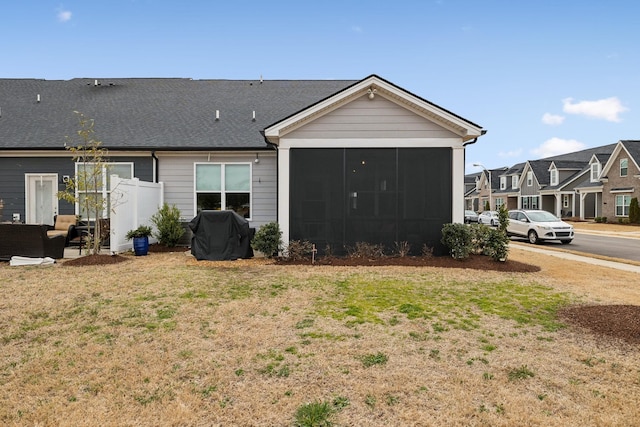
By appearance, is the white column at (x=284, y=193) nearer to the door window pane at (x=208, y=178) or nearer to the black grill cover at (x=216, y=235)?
the black grill cover at (x=216, y=235)

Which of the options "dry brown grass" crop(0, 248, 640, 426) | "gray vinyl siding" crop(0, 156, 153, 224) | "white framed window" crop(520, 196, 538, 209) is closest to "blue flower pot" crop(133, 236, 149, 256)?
"gray vinyl siding" crop(0, 156, 153, 224)

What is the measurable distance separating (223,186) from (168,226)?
7.42ft

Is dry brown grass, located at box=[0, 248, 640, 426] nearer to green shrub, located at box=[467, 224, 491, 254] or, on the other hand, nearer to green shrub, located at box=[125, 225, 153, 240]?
green shrub, located at box=[467, 224, 491, 254]

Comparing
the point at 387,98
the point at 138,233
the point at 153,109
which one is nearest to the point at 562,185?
the point at 387,98

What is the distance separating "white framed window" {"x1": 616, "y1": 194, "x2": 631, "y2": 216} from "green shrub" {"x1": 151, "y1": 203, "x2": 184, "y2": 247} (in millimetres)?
37215

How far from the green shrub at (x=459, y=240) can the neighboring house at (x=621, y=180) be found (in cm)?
3101

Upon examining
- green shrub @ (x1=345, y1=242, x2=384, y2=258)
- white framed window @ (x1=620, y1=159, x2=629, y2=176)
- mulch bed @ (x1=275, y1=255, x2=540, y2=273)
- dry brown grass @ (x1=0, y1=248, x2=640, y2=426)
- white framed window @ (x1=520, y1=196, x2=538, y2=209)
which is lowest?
dry brown grass @ (x1=0, y1=248, x2=640, y2=426)

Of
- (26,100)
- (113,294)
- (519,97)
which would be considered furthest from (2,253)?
(519,97)

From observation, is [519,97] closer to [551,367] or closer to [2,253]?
[551,367]

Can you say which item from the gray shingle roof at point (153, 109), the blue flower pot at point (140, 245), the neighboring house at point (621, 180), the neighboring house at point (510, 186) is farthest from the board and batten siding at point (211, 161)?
the neighboring house at point (510, 186)

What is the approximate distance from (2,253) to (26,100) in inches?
373

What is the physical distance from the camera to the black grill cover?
10398mm

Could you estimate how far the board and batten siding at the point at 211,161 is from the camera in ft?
43.5

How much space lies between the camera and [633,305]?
605 cm
